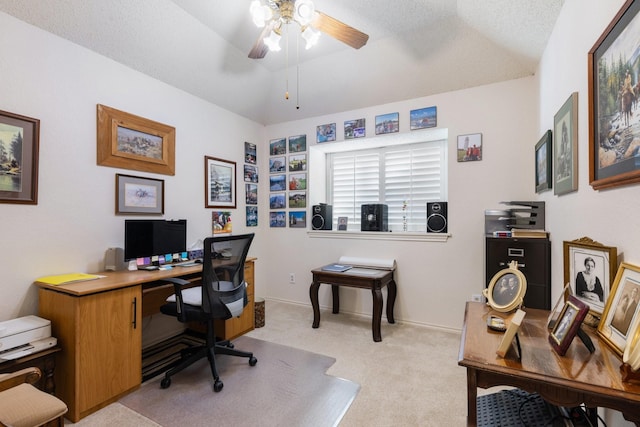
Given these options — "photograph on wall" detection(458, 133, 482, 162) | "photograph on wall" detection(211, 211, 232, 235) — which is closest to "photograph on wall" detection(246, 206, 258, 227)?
"photograph on wall" detection(211, 211, 232, 235)

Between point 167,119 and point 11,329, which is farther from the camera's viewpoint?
point 167,119

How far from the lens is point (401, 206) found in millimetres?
3664

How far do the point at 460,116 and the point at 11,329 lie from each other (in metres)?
3.93

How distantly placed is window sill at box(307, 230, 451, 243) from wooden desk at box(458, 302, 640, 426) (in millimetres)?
1953

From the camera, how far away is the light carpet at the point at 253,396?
173 centimetres

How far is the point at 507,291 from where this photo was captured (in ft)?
4.88

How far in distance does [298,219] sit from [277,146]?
3.63ft

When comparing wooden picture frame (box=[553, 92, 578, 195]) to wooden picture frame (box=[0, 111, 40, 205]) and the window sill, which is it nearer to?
the window sill

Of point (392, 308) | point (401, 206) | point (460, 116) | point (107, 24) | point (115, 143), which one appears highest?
point (107, 24)

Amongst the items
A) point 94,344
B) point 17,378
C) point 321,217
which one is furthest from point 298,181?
point 17,378

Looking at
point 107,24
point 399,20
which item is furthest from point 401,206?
point 107,24

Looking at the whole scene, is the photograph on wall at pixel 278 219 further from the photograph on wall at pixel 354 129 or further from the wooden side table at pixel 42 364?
the wooden side table at pixel 42 364

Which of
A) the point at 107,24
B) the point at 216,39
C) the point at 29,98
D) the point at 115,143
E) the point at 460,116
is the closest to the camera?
the point at 29,98

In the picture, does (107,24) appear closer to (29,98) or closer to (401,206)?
(29,98)
